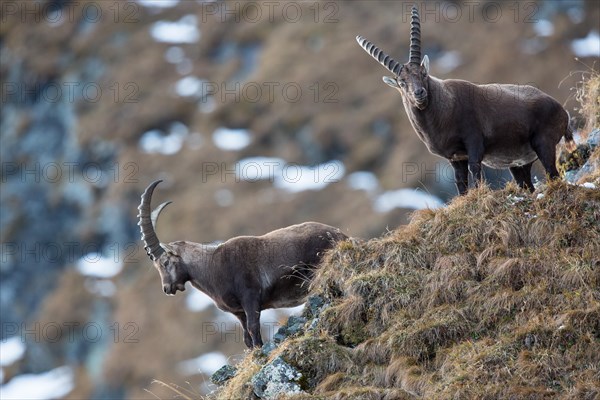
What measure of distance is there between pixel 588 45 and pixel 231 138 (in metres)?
38.9

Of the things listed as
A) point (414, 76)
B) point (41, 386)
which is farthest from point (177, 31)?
point (414, 76)

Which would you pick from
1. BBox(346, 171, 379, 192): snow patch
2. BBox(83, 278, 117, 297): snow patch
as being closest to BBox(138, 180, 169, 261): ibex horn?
BBox(83, 278, 117, 297): snow patch

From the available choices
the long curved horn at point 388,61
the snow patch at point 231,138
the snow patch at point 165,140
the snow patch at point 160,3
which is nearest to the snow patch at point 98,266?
the snow patch at point 165,140

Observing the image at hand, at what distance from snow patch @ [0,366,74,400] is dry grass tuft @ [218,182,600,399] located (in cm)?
6619

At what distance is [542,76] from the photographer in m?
95.2

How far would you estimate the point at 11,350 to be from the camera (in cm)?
8375

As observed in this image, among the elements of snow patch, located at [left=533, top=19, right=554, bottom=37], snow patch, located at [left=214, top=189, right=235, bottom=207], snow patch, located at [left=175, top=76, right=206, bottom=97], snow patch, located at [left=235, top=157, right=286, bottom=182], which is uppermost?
snow patch, located at [left=533, top=19, right=554, bottom=37]

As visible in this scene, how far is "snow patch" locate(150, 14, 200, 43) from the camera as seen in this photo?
118 metres

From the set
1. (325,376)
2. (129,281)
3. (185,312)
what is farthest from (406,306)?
(129,281)

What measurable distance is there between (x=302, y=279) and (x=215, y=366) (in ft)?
171

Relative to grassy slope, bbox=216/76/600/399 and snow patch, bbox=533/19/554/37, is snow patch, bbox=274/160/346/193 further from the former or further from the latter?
grassy slope, bbox=216/76/600/399

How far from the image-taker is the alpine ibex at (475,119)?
59.7ft

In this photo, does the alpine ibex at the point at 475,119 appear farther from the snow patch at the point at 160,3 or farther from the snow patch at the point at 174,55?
the snow patch at the point at 160,3

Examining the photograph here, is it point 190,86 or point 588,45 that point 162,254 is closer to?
point 588,45
